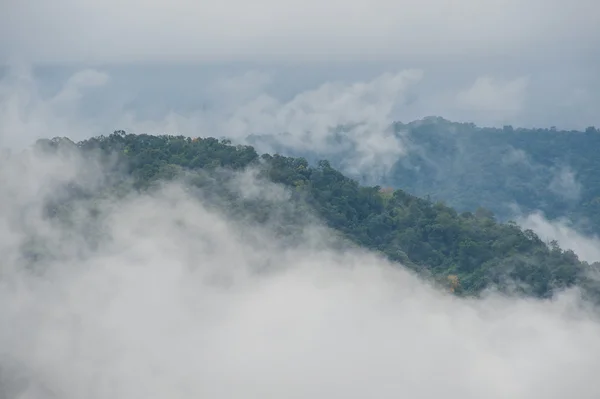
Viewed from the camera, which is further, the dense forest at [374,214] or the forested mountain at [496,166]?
the forested mountain at [496,166]

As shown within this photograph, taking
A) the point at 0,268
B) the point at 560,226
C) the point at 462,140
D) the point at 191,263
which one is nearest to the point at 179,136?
the point at 191,263

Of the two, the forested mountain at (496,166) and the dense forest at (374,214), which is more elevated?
the forested mountain at (496,166)

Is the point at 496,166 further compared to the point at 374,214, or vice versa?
the point at 496,166

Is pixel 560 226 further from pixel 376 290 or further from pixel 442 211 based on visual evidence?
pixel 376 290

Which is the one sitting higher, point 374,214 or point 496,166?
point 496,166
